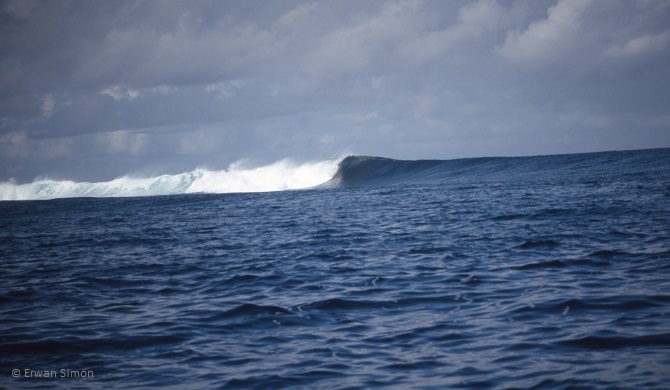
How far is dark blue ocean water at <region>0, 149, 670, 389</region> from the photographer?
266 inches

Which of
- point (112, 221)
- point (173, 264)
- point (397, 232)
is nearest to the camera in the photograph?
point (173, 264)

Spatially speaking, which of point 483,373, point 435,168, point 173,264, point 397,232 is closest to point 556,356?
point 483,373

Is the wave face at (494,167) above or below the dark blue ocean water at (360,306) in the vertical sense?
above

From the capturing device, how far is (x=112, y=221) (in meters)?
29.5

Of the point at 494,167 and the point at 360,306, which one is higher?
the point at 494,167

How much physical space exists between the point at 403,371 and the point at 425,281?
181 inches

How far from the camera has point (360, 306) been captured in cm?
960

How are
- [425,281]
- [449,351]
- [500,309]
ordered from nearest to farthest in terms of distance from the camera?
[449,351] → [500,309] → [425,281]

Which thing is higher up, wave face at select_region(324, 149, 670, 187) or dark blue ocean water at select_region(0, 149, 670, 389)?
wave face at select_region(324, 149, 670, 187)

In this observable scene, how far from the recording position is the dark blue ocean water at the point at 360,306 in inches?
266

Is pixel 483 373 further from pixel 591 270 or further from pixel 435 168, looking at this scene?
pixel 435 168

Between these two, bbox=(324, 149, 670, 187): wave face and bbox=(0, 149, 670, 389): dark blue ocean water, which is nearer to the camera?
bbox=(0, 149, 670, 389): dark blue ocean water

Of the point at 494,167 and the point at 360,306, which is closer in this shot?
the point at 360,306

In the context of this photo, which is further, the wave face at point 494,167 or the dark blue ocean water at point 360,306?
the wave face at point 494,167
